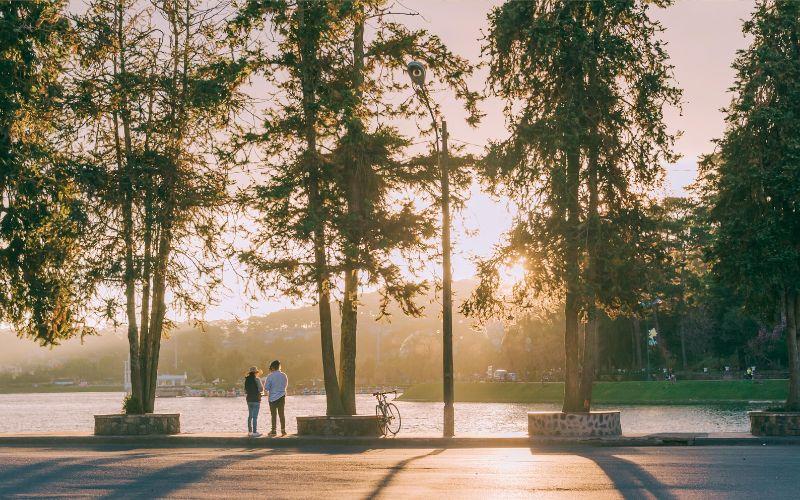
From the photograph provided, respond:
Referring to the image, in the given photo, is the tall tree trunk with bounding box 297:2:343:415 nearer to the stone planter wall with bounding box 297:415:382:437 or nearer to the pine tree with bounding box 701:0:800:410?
the stone planter wall with bounding box 297:415:382:437

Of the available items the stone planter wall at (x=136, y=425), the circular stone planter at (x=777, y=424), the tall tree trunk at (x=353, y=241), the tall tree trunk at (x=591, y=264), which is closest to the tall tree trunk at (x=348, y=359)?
the tall tree trunk at (x=353, y=241)

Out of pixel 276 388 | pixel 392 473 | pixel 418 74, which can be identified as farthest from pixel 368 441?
pixel 418 74

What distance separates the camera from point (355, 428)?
24703 millimetres

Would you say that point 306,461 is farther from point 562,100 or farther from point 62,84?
point 62,84

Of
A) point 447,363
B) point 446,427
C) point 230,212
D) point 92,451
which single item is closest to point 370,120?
point 230,212

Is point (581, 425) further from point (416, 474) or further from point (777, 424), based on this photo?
→ point (416, 474)

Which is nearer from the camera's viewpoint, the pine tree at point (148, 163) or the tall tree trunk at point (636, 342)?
the pine tree at point (148, 163)

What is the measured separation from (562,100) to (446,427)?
8.86 meters

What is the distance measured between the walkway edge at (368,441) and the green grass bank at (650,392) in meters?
39.1

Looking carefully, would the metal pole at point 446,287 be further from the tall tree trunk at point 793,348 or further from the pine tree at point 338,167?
the tall tree trunk at point 793,348

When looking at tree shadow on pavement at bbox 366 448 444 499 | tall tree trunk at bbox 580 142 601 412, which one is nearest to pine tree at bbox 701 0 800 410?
tall tree trunk at bbox 580 142 601 412

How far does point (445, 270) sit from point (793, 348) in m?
9.18

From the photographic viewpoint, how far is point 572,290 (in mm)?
24297

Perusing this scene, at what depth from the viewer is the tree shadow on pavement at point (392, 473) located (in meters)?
13.1
